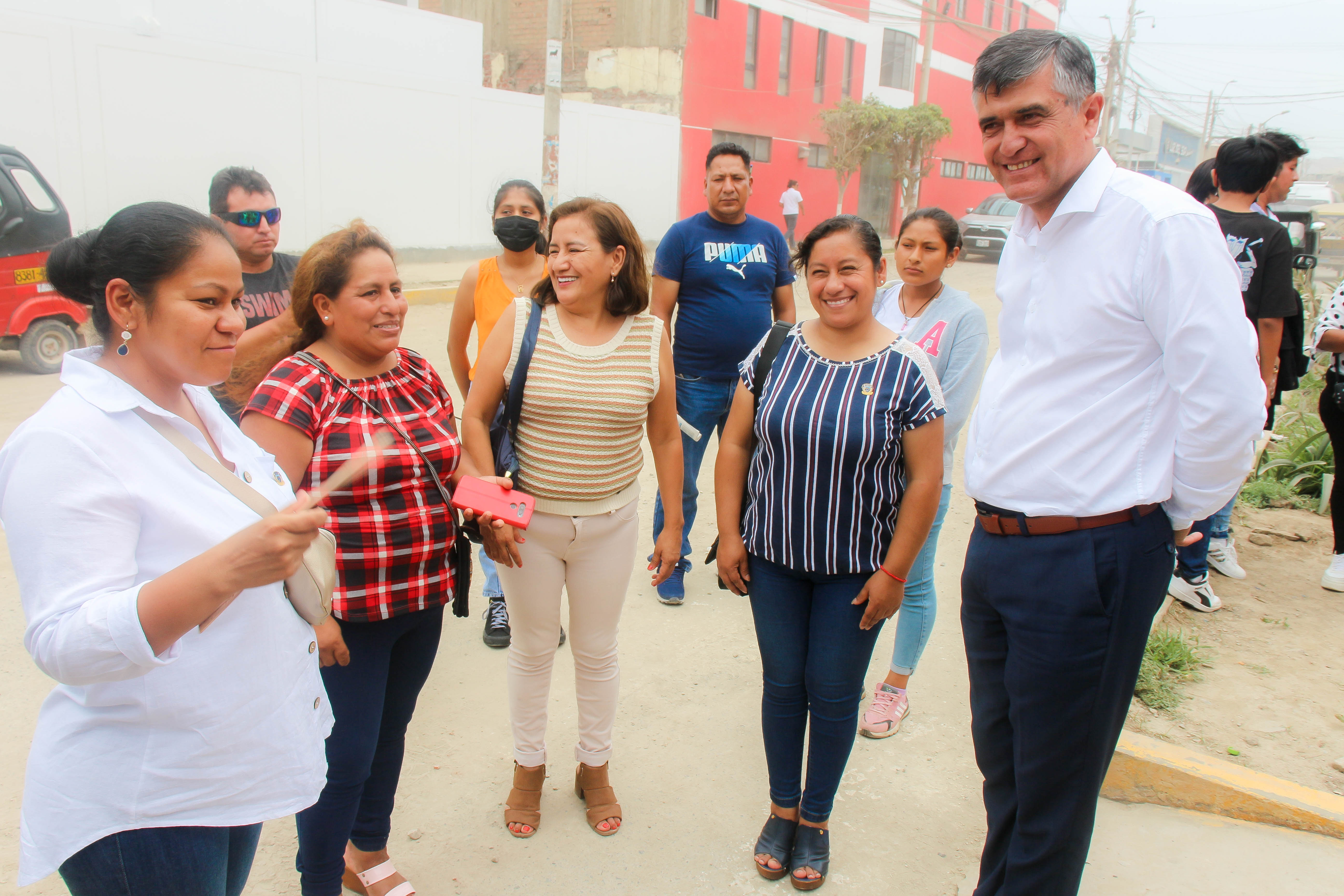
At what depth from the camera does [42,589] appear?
4.36 feet

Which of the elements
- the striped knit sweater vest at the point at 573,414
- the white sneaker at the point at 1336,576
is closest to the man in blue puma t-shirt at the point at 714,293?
the striped knit sweater vest at the point at 573,414

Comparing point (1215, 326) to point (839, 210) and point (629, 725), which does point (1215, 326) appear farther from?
point (839, 210)

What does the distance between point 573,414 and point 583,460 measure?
14 cm

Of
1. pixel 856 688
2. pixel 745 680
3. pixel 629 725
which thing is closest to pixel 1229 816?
pixel 856 688

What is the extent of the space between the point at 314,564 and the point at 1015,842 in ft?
5.78

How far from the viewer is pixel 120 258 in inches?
58.9

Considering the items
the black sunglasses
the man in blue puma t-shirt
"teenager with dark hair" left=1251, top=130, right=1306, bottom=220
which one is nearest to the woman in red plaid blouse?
the black sunglasses

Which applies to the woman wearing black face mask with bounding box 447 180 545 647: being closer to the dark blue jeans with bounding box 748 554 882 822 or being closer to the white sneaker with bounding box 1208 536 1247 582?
the dark blue jeans with bounding box 748 554 882 822

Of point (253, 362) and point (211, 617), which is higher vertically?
point (253, 362)

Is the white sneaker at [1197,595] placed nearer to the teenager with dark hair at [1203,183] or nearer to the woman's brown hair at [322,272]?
the teenager with dark hair at [1203,183]

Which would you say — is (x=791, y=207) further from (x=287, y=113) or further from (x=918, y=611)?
(x=918, y=611)

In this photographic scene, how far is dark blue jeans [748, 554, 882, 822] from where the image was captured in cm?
253

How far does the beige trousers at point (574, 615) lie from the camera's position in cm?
271

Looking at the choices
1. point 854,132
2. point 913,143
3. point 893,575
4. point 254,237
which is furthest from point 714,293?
point 913,143
